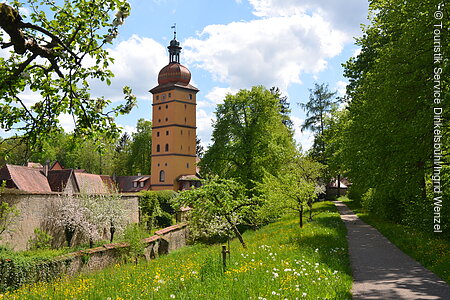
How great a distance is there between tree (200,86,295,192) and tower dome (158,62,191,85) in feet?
82.8

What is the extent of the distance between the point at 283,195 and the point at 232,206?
17.0ft

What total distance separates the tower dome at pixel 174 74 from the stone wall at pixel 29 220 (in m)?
39.8

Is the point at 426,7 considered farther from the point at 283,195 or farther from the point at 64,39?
the point at 64,39

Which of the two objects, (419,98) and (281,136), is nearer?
(419,98)

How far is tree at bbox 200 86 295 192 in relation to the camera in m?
31.6

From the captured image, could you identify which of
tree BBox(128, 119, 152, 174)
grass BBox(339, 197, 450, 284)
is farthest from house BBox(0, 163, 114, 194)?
tree BBox(128, 119, 152, 174)

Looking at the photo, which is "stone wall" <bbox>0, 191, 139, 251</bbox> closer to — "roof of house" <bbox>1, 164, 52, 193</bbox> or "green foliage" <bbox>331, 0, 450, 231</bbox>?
"roof of house" <bbox>1, 164, 52, 193</bbox>

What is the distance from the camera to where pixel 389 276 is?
9203 millimetres

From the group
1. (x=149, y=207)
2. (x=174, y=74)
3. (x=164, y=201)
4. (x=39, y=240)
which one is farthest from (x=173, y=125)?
(x=39, y=240)

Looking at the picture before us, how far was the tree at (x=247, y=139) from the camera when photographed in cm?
3159

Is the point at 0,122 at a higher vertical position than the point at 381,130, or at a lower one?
lower

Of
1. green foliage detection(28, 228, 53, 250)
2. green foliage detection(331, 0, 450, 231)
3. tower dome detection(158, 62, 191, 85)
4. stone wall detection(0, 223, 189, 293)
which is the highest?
tower dome detection(158, 62, 191, 85)

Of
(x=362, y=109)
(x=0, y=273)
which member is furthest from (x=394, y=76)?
(x=0, y=273)

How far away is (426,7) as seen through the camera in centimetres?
1288
